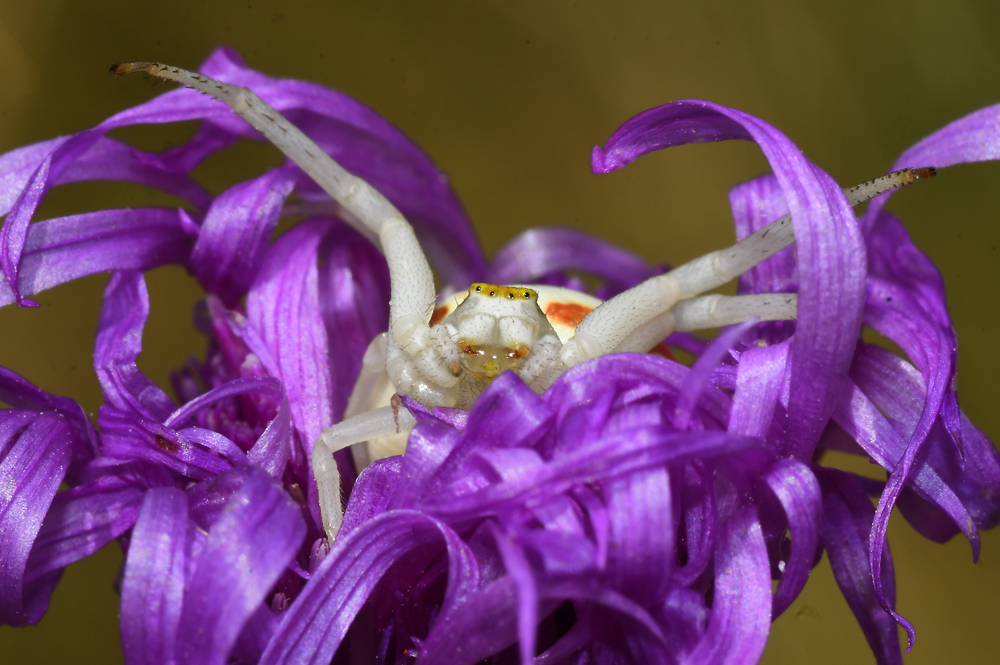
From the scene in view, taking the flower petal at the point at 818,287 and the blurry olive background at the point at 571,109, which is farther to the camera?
the blurry olive background at the point at 571,109

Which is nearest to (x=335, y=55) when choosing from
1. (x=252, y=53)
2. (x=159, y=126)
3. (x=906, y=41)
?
(x=252, y=53)

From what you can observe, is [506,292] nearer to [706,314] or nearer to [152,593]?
[706,314]

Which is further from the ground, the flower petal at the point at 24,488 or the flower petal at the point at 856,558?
the flower petal at the point at 24,488

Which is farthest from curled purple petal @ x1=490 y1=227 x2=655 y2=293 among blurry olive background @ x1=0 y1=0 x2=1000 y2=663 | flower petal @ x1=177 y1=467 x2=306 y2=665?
flower petal @ x1=177 y1=467 x2=306 y2=665

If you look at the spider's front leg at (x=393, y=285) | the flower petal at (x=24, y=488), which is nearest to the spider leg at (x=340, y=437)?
the spider's front leg at (x=393, y=285)

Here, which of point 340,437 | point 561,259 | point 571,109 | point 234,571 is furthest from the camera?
point 571,109

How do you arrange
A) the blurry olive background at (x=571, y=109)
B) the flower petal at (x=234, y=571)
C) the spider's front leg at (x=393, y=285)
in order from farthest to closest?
the blurry olive background at (x=571, y=109) → the spider's front leg at (x=393, y=285) → the flower petal at (x=234, y=571)

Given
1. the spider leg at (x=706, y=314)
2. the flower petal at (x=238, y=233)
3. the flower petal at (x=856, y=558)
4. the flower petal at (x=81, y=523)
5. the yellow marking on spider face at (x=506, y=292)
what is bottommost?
the flower petal at (x=856, y=558)

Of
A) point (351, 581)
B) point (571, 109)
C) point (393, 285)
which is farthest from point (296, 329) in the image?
point (571, 109)

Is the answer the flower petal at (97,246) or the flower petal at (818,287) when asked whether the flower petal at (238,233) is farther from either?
the flower petal at (818,287)
